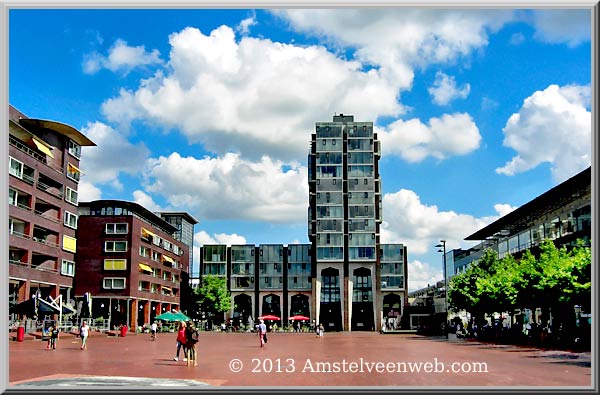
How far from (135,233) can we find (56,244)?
1795 centimetres

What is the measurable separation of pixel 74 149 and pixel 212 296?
1712 inches

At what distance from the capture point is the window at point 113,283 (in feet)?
277

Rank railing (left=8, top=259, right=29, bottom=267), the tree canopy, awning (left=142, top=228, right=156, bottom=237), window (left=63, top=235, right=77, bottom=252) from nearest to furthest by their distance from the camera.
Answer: the tree canopy, railing (left=8, top=259, right=29, bottom=267), window (left=63, top=235, right=77, bottom=252), awning (left=142, top=228, right=156, bottom=237)

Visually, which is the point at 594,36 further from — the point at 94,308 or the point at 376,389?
the point at 94,308

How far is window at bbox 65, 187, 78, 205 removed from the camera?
71.1 m

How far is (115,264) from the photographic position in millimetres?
84625

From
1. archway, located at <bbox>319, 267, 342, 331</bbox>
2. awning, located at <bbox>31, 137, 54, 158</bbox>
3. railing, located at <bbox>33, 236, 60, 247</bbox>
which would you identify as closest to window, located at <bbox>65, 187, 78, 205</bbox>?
railing, located at <bbox>33, 236, 60, 247</bbox>

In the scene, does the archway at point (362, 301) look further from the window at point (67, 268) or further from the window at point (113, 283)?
the window at point (67, 268)

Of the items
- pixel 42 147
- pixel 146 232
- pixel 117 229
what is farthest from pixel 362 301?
pixel 42 147

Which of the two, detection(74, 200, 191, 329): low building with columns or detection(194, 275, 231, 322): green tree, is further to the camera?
detection(194, 275, 231, 322): green tree

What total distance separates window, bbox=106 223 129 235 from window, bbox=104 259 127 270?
11.4ft

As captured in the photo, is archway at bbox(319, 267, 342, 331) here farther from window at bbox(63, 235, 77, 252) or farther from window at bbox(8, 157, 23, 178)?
window at bbox(8, 157, 23, 178)

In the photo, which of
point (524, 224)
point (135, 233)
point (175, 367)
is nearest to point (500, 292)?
point (524, 224)

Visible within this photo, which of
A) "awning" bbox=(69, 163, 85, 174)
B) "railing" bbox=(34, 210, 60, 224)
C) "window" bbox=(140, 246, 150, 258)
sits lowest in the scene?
"window" bbox=(140, 246, 150, 258)
